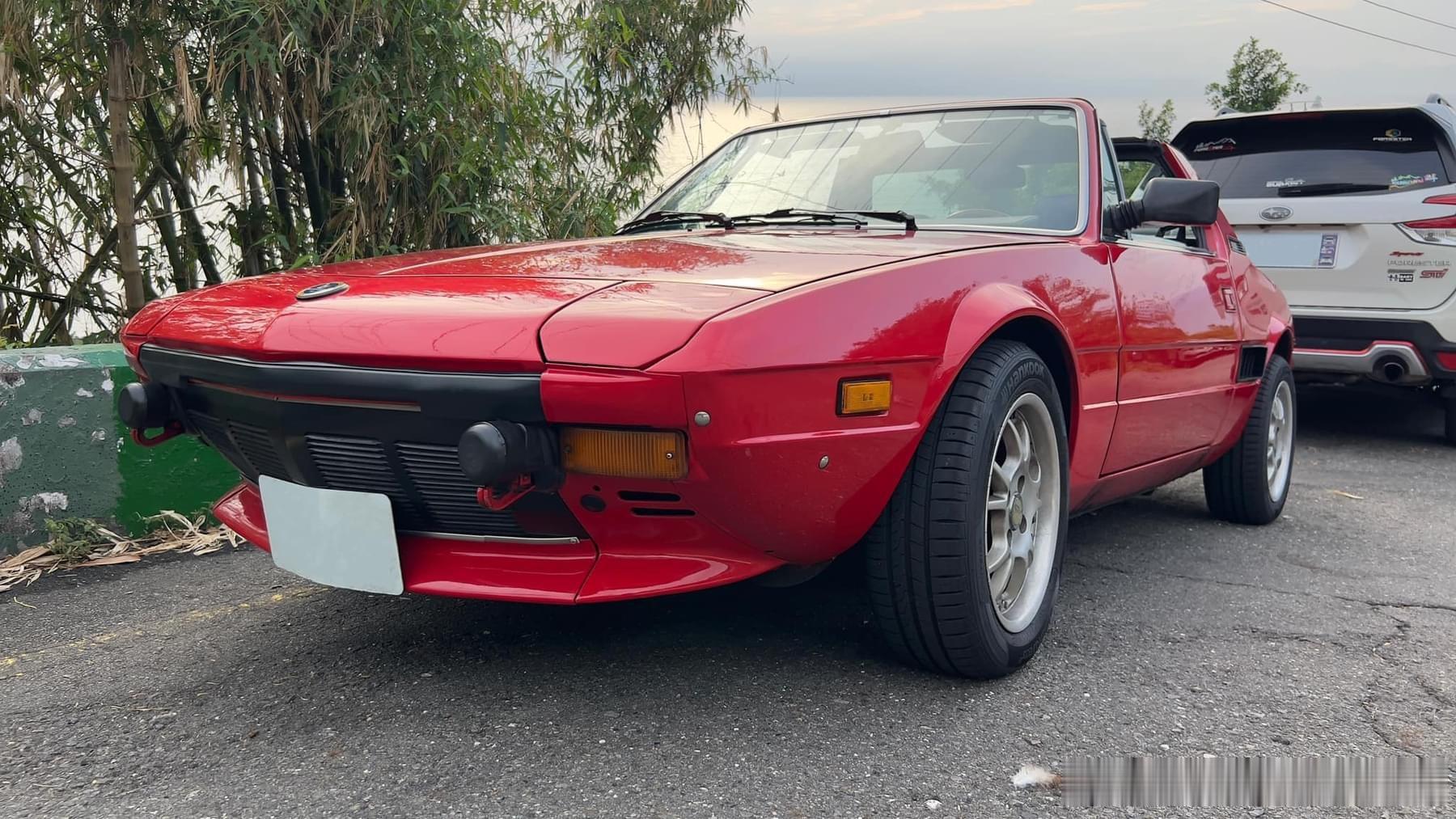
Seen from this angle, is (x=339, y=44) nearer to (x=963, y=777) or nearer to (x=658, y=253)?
(x=658, y=253)

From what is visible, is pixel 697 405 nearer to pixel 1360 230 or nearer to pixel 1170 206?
pixel 1170 206

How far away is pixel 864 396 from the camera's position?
82.5 inches

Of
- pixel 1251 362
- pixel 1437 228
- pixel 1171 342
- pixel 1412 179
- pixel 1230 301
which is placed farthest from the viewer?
pixel 1412 179

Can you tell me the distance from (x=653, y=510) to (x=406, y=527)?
0.53m

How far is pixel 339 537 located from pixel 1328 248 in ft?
17.1

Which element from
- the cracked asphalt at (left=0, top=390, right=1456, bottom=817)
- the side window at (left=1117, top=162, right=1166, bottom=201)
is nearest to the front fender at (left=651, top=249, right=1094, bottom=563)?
the cracked asphalt at (left=0, top=390, right=1456, bottom=817)

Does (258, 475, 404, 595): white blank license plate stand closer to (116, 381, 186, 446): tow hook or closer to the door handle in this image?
(116, 381, 186, 446): tow hook

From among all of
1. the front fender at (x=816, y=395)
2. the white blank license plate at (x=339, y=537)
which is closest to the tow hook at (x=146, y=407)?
the white blank license plate at (x=339, y=537)

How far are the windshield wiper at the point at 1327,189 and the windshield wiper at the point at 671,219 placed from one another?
3854mm

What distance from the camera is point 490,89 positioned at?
15.7 ft

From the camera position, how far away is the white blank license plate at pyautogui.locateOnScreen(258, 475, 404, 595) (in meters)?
2.19

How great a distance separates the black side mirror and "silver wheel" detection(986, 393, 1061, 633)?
2.52 ft

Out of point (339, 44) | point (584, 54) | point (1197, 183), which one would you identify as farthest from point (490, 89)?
point (1197, 183)

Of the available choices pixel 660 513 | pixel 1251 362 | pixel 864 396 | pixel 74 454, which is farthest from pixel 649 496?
pixel 1251 362
